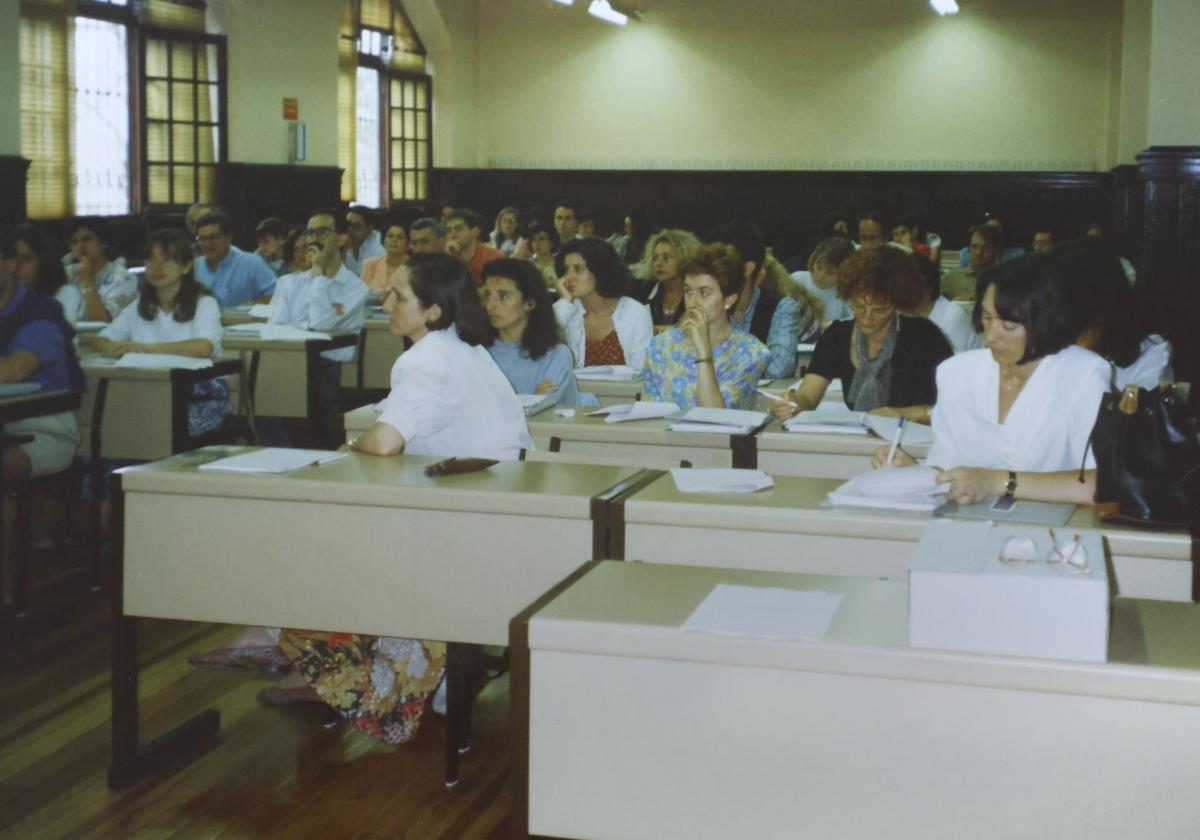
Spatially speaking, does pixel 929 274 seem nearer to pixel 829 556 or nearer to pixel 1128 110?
pixel 829 556

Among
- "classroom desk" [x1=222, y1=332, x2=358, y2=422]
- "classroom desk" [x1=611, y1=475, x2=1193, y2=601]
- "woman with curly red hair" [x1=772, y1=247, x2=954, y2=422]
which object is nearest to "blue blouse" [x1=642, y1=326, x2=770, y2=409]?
"woman with curly red hair" [x1=772, y1=247, x2=954, y2=422]

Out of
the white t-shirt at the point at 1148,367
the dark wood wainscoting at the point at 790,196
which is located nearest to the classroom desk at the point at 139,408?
the white t-shirt at the point at 1148,367

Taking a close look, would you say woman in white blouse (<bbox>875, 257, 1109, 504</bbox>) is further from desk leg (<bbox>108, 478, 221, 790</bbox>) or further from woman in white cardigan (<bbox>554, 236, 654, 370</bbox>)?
woman in white cardigan (<bbox>554, 236, 654, 370</bbox>)

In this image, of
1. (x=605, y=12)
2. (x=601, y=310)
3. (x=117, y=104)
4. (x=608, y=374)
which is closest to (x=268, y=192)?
(x=117, y=104)

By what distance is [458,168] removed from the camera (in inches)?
634

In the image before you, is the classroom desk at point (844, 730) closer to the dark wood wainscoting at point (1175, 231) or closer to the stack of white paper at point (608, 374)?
the stack of white paper at point (608, 374)

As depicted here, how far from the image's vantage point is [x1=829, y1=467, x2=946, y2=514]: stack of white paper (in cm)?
275

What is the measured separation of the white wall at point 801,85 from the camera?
1485cm

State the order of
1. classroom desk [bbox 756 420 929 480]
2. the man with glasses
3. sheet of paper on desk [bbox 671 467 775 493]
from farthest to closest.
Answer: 1. the man with glasses
2. classroom desk [bbox 756 420 929 480]
3. sheet of paper on desk [bbox 671 467 775 493]

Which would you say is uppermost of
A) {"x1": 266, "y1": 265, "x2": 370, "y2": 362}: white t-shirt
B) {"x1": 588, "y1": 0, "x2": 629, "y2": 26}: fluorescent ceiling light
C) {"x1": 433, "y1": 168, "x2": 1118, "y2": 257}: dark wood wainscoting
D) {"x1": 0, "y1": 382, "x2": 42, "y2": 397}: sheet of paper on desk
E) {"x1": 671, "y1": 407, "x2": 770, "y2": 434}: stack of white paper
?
{"x1": 588, "y1": 0, "x2": 629, "y2": 26}: fluorescent ceiling light

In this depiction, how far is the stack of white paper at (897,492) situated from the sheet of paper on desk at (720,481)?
177 mm

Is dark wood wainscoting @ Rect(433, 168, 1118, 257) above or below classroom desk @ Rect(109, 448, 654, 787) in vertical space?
above

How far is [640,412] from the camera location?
429cm

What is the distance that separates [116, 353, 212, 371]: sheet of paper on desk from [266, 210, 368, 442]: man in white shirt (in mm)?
1584
